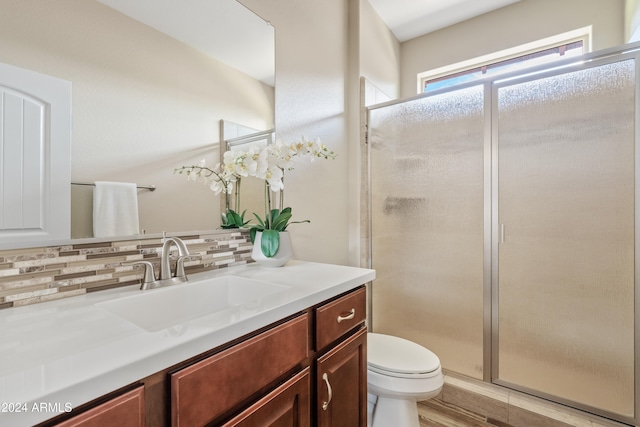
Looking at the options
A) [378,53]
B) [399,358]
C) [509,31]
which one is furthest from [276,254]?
[509,31]

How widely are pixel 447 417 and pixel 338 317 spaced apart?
124 centimetres

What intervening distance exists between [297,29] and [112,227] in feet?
4.63

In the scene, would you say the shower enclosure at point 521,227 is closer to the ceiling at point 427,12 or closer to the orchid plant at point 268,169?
the ceiling at point 427,12

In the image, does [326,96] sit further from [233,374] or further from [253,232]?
[233,374]

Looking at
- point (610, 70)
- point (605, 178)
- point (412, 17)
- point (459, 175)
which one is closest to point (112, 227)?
point (459, 175)

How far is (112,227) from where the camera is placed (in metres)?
0.96

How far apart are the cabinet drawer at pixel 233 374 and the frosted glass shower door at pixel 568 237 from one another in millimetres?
1460

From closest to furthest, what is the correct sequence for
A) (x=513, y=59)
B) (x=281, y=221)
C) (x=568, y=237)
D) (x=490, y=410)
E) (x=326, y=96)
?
(x=281, y=221)
(x=568, y=237)
(x=490, y=410)
(x=326, y=96)
(x=513, y=59)

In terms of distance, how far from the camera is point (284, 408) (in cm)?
76

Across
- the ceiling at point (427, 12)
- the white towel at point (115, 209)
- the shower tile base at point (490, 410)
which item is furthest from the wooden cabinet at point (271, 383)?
the ceiling at point (427, 12)

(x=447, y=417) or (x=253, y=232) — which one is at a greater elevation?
(x=253, y=232)

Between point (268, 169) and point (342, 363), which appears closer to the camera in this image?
point (342, 363)

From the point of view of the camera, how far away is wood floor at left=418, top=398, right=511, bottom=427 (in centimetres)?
162

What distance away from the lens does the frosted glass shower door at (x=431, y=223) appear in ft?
5.95
